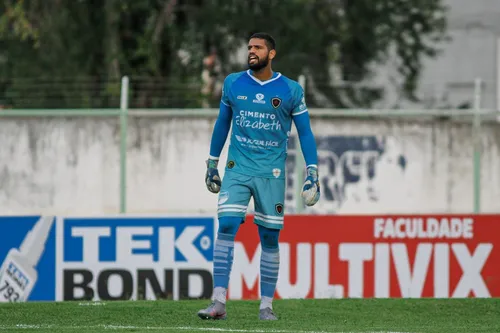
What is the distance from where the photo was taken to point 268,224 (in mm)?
9312

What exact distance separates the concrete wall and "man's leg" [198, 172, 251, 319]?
8.26 m

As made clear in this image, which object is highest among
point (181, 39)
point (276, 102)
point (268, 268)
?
point (181, 39)

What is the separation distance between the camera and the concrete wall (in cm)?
→ 1772

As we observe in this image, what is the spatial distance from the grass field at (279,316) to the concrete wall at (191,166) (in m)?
6.65

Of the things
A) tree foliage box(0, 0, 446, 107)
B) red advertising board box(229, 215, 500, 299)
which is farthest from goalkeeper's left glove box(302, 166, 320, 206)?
tree foliage box(0, 0, 446, 107)

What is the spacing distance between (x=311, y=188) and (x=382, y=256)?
4216 millimetres

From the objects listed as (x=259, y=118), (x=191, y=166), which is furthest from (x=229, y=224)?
(x=191, y=166)

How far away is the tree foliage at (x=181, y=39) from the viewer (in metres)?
21.2

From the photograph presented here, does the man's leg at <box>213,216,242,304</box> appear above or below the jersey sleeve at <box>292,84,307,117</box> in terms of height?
below

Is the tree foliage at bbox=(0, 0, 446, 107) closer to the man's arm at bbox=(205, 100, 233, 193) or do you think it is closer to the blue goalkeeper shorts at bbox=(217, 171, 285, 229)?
the man's arm at bbox=(205, 100, 233, 193)

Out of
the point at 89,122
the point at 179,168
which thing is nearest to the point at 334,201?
the point at 179,168

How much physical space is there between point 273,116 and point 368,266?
4.48m

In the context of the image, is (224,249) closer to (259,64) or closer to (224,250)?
(224,250)

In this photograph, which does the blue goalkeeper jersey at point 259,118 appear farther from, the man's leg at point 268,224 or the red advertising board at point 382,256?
the red advertising board at point 382,256
